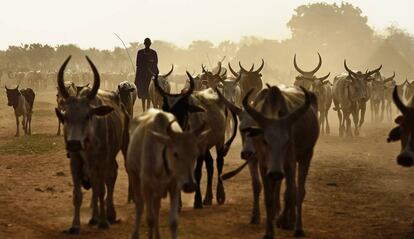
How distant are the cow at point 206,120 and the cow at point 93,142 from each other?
0.95 m

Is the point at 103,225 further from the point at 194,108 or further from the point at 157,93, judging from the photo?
the point at 157,93

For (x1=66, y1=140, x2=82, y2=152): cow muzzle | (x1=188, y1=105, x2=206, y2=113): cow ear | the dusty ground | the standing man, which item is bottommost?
the dusty ground

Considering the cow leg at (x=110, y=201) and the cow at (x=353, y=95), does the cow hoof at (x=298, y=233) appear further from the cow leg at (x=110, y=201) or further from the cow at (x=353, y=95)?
the cow at (x=353, y=95)

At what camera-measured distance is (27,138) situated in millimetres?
20938

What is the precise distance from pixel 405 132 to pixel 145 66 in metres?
9.71

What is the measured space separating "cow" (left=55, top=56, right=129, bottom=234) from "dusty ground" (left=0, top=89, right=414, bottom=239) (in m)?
0.38

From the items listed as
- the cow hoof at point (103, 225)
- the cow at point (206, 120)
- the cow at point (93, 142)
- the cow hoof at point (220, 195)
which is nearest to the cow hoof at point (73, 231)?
the cow at point (93, 142)

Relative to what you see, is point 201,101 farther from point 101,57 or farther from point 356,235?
point 101,57

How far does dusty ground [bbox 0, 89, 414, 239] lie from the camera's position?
858 cm

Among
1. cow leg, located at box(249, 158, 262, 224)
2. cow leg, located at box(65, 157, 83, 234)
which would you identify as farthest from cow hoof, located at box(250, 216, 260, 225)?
cow leg, located at box(65, 157, 83, 234)

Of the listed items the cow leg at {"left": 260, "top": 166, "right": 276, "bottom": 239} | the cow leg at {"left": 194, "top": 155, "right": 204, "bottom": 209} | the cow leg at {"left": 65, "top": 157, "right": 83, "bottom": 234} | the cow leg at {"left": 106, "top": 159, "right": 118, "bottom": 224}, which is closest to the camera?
the cow leg at {"left": 260, "top": 166, "right": 276, "bottom": 239}

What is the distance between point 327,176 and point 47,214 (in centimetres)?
666

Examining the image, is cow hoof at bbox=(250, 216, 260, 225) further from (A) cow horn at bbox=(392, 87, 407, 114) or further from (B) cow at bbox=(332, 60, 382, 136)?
(B) cow at bbox=(332, 60, 382, 136)

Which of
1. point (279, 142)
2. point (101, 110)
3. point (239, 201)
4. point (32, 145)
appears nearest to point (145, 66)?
point (32, 145)
